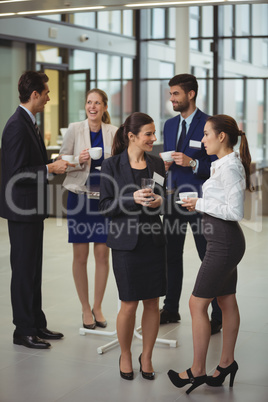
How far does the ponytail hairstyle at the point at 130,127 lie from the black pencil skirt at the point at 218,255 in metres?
0.67

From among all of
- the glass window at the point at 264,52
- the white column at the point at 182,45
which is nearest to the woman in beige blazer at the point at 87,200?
the white column at the point at 182,45

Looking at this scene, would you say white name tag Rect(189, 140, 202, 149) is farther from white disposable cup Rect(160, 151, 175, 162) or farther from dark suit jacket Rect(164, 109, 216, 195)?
white disposable cup Rect(160, 151, 175, 162)

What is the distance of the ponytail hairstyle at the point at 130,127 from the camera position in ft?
12.0

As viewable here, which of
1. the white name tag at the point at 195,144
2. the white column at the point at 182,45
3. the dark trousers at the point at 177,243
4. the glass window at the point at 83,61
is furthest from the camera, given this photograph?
the glass window at the point at 83,61

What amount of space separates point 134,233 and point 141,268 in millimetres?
212

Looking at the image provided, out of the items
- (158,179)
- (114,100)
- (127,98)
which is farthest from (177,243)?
(127,98)

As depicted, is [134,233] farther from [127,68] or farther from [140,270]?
[127,68]

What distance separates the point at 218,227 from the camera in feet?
11.3

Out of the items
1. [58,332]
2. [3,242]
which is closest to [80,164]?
[58,332]

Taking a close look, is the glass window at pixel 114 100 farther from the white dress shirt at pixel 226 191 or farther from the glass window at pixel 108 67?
the white dress shirt at pixel 226 191

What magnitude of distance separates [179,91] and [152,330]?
5.98ft

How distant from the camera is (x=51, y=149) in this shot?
37.3ft

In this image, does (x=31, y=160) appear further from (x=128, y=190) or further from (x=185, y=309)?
(x=185, y=309)

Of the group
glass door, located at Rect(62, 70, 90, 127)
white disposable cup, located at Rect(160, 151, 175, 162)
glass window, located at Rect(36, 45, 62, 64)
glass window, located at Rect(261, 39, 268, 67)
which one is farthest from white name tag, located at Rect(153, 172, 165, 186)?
glass window, located at Rect(261, 39, 268, 67)
